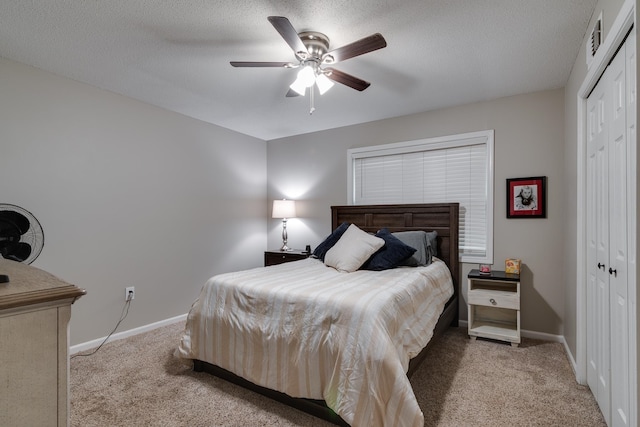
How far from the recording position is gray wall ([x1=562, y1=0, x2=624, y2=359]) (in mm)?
2463

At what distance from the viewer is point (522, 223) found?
3205 mm

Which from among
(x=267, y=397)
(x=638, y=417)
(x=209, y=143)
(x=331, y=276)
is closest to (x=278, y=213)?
(x=209, y=143)

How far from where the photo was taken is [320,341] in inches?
71.4

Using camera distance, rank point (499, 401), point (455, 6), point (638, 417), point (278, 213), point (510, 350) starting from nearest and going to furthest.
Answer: point (638, 417) → point (455, 6) → point (499, 401) → point (510, 350) → point (278, 213)

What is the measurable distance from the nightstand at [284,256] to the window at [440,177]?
37.9 inches

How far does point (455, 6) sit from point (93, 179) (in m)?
3.20

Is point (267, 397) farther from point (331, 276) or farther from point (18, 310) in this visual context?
point (18, 310)

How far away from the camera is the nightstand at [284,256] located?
4.20 m

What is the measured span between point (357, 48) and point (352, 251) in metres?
1.69

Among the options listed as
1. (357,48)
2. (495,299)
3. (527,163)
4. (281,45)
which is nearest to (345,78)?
(357,48)

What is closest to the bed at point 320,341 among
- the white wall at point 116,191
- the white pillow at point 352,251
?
the white pillow at point 352,251

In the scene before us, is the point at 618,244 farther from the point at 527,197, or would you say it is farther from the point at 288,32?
the point at 288,32

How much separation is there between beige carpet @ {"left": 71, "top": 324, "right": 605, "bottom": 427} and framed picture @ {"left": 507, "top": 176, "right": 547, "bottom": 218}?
4.07 feet

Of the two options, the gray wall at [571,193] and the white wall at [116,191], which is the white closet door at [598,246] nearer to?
the gray wall at [571,193]
